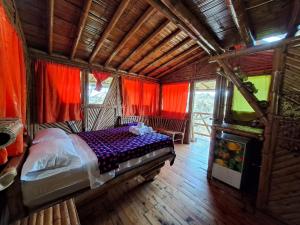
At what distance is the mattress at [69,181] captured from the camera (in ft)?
4.60

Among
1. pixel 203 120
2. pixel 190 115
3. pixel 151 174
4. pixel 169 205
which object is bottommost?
pixel 169 205

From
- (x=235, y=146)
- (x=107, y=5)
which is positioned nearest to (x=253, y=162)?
(x=235, y=146)

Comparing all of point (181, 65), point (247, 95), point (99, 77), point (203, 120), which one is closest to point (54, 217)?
point (247, 95)

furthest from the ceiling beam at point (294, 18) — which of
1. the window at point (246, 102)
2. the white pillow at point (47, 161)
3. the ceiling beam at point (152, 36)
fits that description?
the white pillow at point (47, 161)

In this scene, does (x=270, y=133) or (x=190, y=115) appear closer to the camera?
(x=270, y=133)

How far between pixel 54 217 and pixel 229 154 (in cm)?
277

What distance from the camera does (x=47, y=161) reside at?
1.52 metres

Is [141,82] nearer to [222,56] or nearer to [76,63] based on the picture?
[76,63]

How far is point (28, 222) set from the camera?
1.32 meters

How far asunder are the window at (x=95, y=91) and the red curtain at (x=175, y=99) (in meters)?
2.45

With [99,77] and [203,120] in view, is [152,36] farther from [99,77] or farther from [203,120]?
[203,120]

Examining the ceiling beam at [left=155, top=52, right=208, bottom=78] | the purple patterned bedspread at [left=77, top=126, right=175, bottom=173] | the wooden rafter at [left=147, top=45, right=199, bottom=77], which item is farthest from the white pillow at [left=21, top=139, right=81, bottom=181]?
the ceiling beam at [left=155, top=52, right=208, bottom=78]

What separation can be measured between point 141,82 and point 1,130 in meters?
5.23

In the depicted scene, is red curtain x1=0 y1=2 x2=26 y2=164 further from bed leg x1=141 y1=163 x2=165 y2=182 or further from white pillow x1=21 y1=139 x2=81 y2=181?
bed leg x1=141 y1=163 x2=165 y2=182
